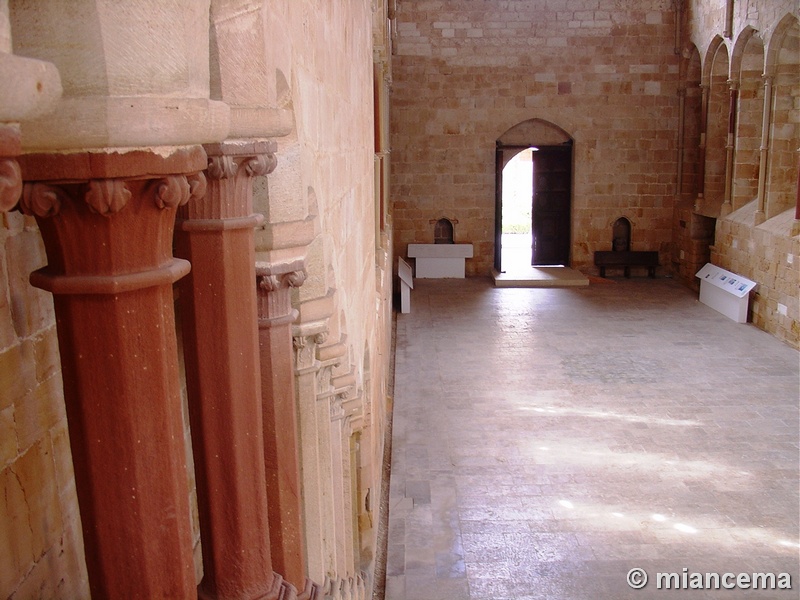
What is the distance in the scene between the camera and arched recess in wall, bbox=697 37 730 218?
14.0 meters

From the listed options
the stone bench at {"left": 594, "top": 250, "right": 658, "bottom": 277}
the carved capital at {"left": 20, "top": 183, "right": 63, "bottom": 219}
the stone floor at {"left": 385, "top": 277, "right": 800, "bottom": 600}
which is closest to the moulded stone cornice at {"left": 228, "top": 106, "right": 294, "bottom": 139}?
the carved capital at {"left": 20, "top": 183, "right": 63, "bottom": 219}

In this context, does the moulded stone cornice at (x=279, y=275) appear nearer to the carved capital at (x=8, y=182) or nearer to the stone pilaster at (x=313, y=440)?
the stone pilaster at (x=313, y=440)

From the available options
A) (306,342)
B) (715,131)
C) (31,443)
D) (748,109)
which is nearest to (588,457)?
(306,342)

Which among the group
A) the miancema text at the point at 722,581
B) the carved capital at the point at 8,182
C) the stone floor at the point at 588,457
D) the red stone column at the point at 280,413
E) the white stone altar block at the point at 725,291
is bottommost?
the miancema text at the point at 722,581

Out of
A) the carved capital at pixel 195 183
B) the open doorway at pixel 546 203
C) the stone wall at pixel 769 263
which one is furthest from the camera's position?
the open doorway at pixel 546 203

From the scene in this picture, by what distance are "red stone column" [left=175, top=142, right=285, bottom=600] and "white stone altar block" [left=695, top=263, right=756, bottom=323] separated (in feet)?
36.8

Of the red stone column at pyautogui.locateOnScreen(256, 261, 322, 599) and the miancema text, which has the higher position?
the red stone column at pyautogui.locateOnScreen(256, 261, 322, 599)

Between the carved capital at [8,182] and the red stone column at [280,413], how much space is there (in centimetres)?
129

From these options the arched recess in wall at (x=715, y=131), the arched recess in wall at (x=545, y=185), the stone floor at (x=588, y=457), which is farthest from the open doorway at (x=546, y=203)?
the stone floor at (x=588, y=457)

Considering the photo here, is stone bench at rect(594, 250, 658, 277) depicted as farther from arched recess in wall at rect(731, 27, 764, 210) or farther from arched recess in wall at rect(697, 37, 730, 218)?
arched recess in wall at rect(731, 27, 764, 210)

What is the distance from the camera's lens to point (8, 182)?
3.34 ft

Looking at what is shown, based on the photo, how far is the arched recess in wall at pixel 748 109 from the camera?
41.6 feet

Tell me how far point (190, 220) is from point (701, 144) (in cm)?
1417

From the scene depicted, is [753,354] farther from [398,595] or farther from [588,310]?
[398,595]
